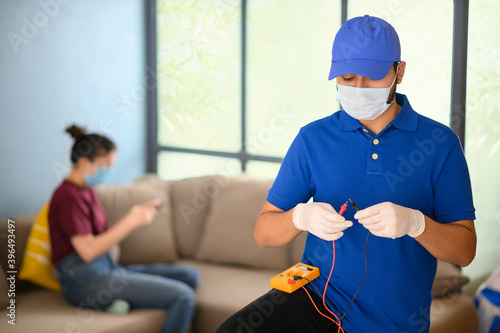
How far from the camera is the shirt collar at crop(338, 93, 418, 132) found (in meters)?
1.38

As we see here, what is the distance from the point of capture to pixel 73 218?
233 centimetres

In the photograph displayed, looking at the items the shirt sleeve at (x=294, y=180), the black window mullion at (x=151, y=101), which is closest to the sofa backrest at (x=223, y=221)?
the black window mullion at (x=151, y=101)

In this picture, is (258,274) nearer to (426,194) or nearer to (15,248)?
(15,248)

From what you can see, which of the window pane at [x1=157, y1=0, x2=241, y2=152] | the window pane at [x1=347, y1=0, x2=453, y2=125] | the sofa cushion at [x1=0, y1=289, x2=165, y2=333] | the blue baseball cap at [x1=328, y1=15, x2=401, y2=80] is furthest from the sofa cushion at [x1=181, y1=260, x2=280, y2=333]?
the blue baseball cap at [x1=328, y1=15, x2=401, y2=80]

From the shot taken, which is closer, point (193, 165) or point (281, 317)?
point (281, 317)

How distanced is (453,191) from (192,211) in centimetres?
196

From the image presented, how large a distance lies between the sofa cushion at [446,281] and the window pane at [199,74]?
1.56m

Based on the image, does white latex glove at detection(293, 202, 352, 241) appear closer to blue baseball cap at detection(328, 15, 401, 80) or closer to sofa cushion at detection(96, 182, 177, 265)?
blue baseball cap at detection(328, 15, 401, 80)

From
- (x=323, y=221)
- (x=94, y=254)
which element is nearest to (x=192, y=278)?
(x=94, y=254)

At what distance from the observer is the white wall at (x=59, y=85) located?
9.77 feet

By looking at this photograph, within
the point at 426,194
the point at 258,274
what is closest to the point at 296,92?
the point at 258,274

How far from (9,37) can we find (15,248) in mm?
1209

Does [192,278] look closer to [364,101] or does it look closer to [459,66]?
[364,101]

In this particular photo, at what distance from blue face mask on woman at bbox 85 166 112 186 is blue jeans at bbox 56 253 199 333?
1.14 feet
